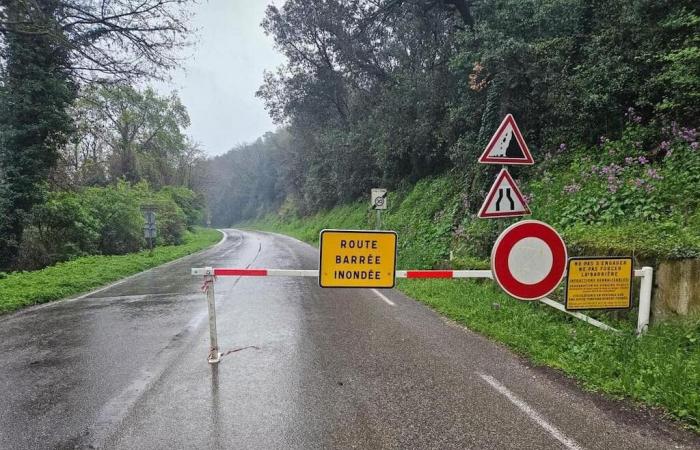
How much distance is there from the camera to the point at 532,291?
4.32 metres

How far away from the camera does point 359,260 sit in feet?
14.3

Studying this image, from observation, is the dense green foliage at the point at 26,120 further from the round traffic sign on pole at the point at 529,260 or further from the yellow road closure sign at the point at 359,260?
the round traffic sign on pole at the point at 529,260

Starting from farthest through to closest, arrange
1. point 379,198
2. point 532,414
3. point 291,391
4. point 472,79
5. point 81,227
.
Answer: point 81,227 < point 379,198 < point 472,79 < point 291,391 < point 532,414

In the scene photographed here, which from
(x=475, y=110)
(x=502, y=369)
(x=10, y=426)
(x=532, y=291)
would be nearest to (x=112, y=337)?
(x=10, y=426)

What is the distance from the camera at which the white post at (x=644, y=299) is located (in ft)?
15.0

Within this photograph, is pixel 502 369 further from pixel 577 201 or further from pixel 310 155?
pixel 310 155

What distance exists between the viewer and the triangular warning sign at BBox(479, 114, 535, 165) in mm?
5098

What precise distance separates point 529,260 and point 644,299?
1570 millimetres

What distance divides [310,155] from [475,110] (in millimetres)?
25705

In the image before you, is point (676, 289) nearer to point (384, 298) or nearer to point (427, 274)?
point (427, 274)

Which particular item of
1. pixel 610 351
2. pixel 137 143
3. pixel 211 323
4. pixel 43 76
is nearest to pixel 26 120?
pixel 43 76

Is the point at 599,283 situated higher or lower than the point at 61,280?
higher

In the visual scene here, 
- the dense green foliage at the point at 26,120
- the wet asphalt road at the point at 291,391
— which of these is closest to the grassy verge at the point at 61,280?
the wet asphalt road at the point at 291,391

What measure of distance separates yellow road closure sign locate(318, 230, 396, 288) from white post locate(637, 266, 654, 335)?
286 cm
